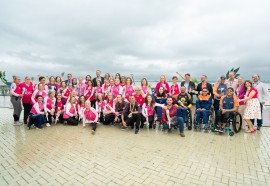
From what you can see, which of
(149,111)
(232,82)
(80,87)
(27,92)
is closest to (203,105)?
(232,82)

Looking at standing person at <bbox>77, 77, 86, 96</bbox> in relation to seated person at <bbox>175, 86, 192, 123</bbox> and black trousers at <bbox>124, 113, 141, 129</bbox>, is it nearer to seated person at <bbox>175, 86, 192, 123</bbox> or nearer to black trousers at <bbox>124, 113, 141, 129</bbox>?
black trousers at <bbox>124, 113, 141, 129</bbox>

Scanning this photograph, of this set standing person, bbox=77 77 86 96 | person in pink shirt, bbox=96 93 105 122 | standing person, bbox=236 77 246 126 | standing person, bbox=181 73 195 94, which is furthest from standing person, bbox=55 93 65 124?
standing person, bbox=236 77 246 126

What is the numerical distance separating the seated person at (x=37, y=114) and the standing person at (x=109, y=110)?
235 centimetres

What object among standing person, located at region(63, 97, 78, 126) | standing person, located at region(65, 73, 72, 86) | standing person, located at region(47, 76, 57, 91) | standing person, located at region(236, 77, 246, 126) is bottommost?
standing person, located at region(63, 97, 78, 126)

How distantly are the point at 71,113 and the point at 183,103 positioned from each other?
173 inches

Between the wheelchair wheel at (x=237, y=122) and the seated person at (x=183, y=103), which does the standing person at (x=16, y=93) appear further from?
the wheelchair wheel at (x=237, y=122)

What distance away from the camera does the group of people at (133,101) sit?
635 centimetres

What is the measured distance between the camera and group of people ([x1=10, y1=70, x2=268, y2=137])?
20.8 feet

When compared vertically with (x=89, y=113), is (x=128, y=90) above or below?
above

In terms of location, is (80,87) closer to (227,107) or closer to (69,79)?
(69,79)

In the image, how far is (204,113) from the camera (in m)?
6.31

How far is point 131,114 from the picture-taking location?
661 cm

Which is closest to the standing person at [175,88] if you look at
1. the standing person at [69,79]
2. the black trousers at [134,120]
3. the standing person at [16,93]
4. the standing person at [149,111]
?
the standing person at [149,111]

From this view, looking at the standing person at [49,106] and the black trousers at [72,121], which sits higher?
the standing person at [49,106]
